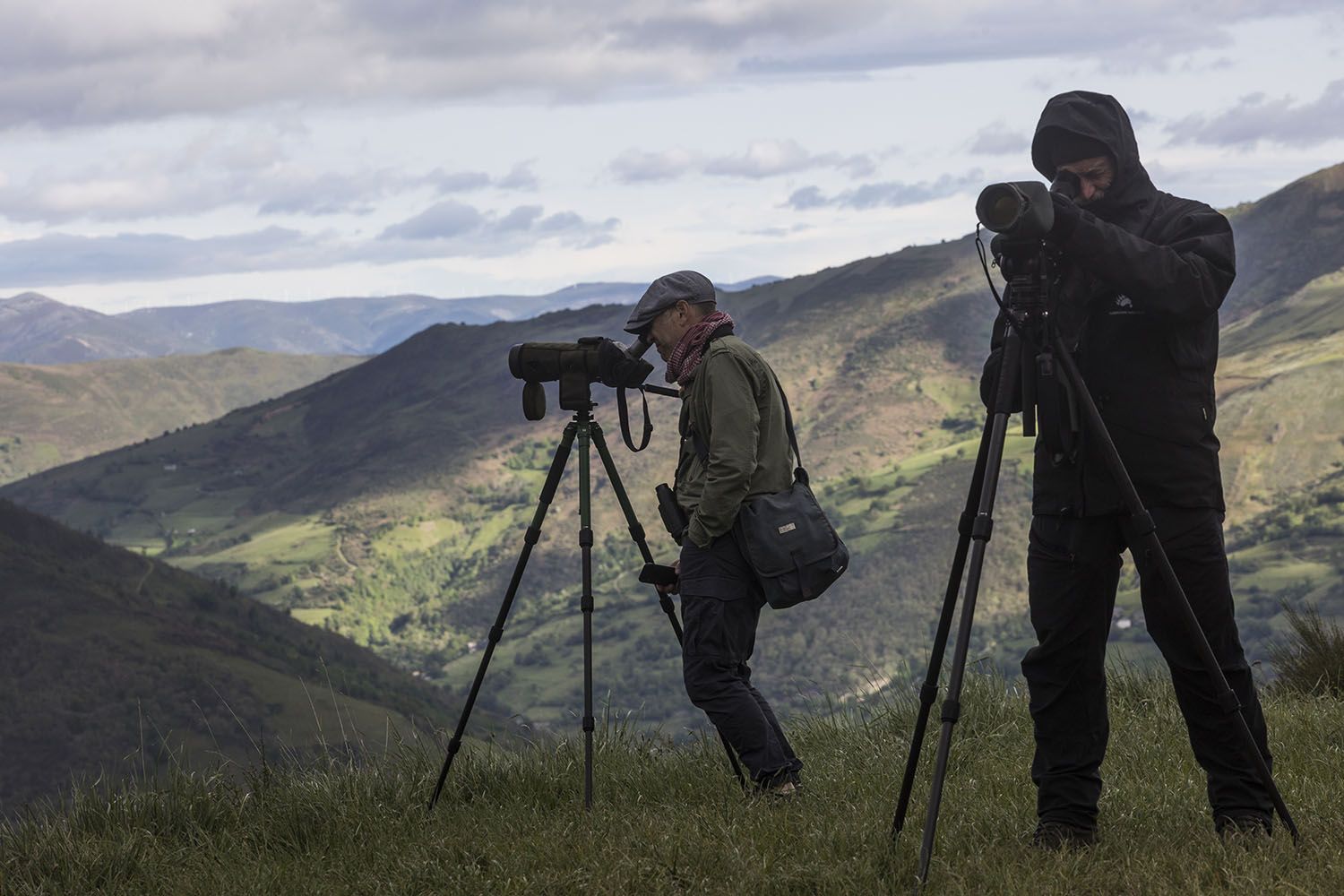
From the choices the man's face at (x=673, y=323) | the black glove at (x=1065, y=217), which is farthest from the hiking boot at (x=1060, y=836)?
the man's face at (x=673, y=323)

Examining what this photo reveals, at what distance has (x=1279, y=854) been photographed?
3.33 meters

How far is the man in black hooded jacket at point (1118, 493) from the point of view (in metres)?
3.63

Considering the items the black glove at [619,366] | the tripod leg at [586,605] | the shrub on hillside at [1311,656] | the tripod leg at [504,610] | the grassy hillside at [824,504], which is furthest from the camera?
the grassy hillside at [824,504]

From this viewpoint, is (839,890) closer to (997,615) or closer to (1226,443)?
(997,615)

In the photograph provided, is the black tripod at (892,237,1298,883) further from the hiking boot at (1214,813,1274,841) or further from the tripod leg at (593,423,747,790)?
the tripod leg at (593,423,747,790)

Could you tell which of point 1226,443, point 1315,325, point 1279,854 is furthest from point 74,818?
point 1315,325

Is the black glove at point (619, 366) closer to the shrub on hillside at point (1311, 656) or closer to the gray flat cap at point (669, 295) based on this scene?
the gray flat cap at point (669, 295)

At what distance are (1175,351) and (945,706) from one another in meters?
1.19

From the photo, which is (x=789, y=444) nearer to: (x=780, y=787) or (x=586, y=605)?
(x=586, y=605)

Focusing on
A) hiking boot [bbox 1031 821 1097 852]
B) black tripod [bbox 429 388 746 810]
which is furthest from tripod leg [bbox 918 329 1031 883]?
black tripod [bbox 429 388 746 810]

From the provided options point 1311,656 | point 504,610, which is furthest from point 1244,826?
point 1311,656

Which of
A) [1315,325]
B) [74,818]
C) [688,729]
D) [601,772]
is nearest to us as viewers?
[74,818]

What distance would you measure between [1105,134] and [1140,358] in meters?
0.64

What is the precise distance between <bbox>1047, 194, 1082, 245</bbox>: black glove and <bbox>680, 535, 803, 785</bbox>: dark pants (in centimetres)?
164
